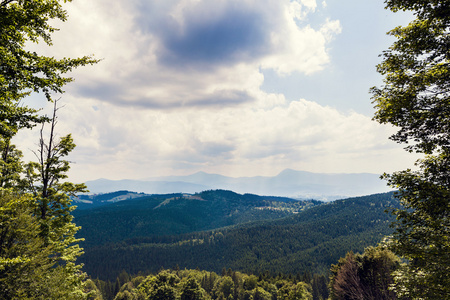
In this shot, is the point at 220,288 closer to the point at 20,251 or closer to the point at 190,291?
the point at 190,291

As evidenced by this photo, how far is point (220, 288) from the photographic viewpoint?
90.5 metres

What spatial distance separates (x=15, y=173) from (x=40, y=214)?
4353 millimetres

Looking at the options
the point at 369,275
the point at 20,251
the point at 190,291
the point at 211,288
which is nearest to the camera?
the point at 20,251

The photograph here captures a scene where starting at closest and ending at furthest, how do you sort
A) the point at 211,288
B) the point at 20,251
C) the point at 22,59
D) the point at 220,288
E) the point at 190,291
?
the point at 22,59
the point at 20,251
the point at 190,291
the point at 220,288
the point at 211,288

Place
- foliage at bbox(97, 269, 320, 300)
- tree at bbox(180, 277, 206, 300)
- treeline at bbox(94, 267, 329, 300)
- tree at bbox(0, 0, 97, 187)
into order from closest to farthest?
tree at bbox(0, 0, 97, 187)
foliage at bbox(97, 269, 320, 300)
treeline at bbox(94, 267, 329, 300)
tree at bbox(180, 277, 206, 300)

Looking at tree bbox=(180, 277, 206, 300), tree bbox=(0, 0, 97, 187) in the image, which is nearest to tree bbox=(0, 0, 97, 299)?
tree bbox=(0, 0, 97, 187)

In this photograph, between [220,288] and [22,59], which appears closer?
[22,59]

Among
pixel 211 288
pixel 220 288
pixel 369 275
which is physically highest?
pixel 369 275

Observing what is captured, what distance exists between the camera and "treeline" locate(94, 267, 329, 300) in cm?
5022

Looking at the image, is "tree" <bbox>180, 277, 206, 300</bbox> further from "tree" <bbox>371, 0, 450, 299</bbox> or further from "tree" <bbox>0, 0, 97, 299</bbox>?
"tree" <bbox>371, 0, 450, 299</bbox>

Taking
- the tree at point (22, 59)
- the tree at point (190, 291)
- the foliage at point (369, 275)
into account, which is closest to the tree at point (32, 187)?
the tree at point (22, 59)

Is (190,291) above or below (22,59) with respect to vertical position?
below

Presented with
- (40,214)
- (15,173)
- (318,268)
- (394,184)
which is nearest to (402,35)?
(394,184)

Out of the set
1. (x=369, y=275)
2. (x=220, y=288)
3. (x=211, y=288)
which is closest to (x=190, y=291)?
(x=369, y=275)
